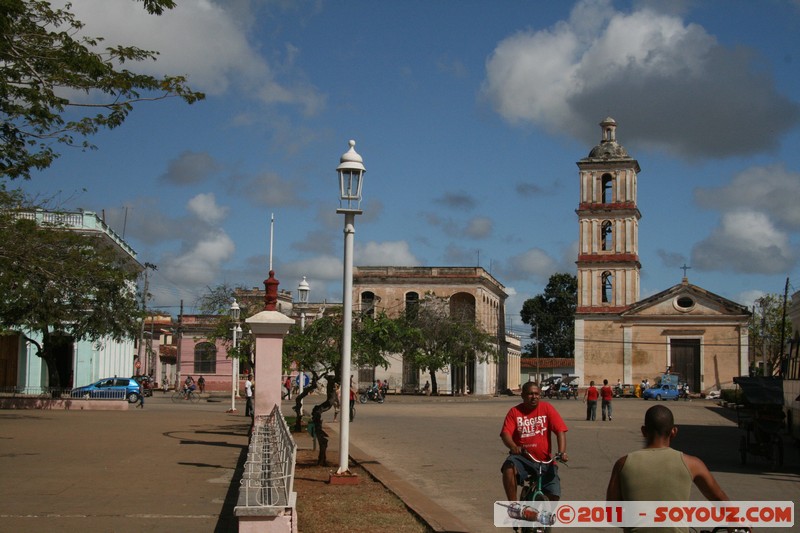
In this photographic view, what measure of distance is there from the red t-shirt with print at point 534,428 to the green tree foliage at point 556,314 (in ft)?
304

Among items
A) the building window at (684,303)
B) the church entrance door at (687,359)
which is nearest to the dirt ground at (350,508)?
the church entrance door at (687,359)

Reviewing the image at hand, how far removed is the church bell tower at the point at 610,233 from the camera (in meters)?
65.3

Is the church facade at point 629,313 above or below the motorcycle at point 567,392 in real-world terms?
above

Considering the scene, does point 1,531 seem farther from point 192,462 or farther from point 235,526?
point 192,462

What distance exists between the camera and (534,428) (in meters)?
8.75

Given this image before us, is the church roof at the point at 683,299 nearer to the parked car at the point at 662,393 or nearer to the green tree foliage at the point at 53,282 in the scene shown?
the parked car at the point at 662,393

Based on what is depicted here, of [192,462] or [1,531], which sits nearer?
[1,531]

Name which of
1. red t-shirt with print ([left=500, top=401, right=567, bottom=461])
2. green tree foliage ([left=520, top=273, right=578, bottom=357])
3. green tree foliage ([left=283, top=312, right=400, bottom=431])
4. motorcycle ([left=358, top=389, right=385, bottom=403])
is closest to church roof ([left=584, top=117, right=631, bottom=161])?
motorcycle ([left=358, top=389, right=385, bottom=403])

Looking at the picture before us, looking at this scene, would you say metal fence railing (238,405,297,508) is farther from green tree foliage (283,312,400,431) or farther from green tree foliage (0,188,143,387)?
green tree foliage (0,188,143,387)

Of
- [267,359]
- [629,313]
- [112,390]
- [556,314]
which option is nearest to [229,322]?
[112,390]

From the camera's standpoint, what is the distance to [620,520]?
202 inches

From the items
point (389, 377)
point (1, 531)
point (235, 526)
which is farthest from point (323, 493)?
point (389, 377)

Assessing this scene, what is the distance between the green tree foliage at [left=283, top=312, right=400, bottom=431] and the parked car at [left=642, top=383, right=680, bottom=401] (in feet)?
137

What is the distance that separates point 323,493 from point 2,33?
8.14 m
